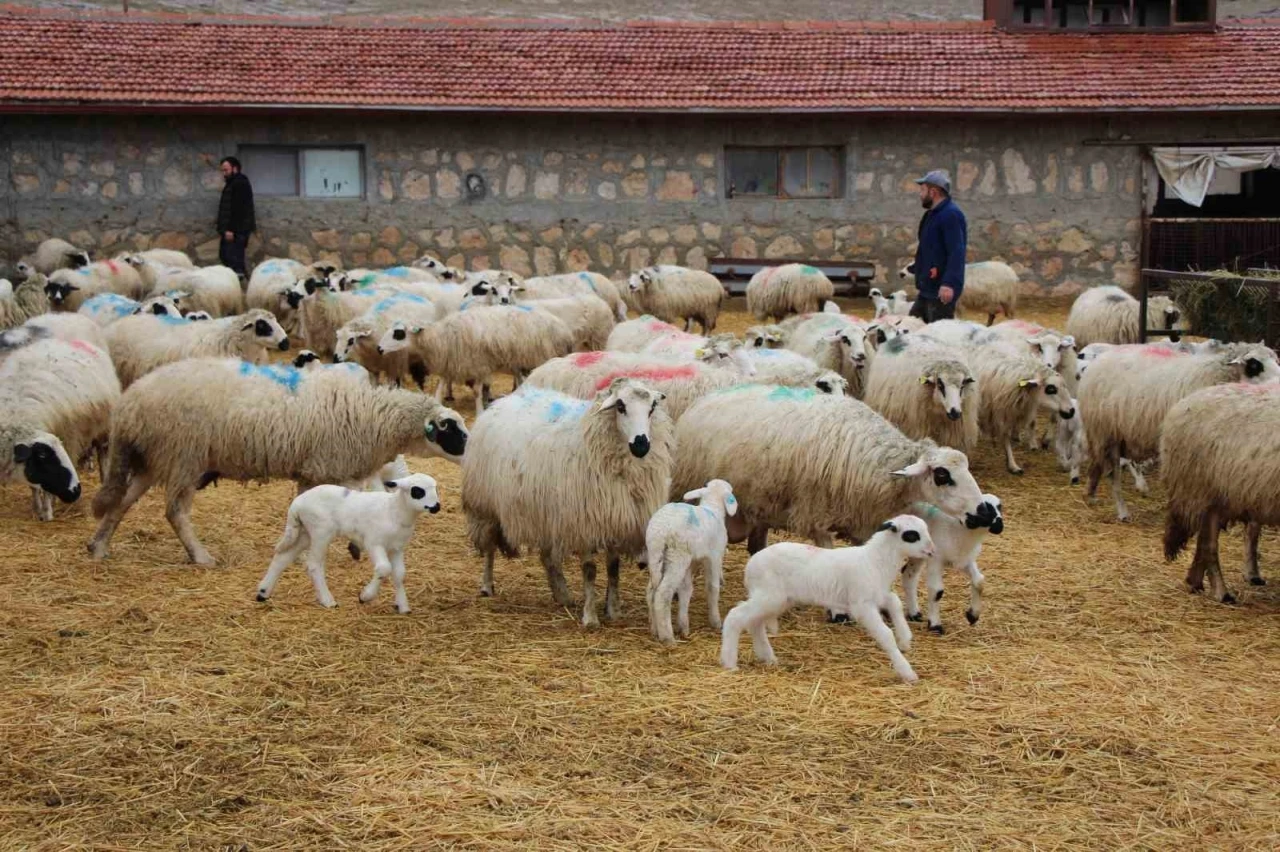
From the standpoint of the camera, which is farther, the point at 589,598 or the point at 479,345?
the point at 479,345

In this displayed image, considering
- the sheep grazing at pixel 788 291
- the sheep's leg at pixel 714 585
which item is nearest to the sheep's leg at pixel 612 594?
the sheep's leg at pixel 714 585

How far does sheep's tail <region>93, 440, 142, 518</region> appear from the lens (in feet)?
28.9

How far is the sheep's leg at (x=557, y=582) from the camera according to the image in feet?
25.8

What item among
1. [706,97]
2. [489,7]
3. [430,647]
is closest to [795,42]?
[706,97]

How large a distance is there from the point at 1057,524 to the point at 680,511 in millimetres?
4007

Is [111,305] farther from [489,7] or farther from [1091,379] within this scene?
[489,7]

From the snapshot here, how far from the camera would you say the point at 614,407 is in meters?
7.63

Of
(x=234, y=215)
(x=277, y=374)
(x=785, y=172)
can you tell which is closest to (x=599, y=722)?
(x=277, y=374)

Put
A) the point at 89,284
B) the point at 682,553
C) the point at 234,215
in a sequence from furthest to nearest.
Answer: the point at 234,215, the point at 89,284, the point at 682,553

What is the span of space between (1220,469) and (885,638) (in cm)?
250

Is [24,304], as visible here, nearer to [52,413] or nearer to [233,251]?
[52,413]

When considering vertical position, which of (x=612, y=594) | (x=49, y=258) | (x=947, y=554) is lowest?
(x=612, y=594)

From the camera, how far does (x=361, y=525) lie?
24.8ft

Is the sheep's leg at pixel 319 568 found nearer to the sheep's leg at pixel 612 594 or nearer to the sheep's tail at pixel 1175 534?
the sheep's leg at pixel 612 594
